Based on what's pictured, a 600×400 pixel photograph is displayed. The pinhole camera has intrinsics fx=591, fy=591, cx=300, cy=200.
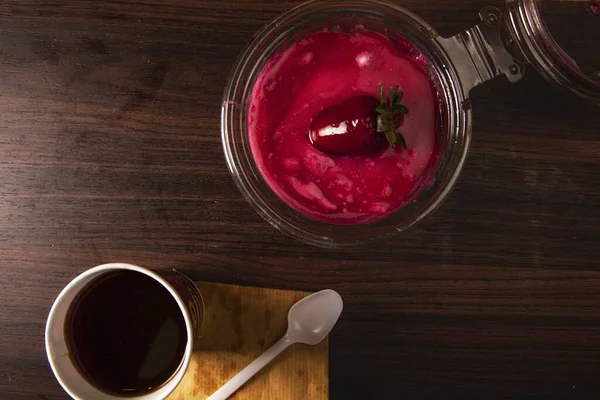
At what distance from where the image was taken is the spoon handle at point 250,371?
2.86 feet

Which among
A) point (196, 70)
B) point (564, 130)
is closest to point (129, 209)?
point (196, 70)

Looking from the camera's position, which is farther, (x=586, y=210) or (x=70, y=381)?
(x=586, y=210)

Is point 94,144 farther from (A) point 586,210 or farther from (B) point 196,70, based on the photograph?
(A) point 586,210

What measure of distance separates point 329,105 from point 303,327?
1.08 feet

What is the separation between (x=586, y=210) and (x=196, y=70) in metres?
0.65

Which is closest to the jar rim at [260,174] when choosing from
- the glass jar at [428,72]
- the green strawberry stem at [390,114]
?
the glass jar at [428,72]

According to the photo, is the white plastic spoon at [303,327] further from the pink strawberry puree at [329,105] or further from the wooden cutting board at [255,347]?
the pink strawberry puree at [329,105]

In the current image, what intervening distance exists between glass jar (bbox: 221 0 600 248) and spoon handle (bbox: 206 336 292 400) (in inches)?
6.6

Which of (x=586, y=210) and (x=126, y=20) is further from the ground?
(x=126, y=20)

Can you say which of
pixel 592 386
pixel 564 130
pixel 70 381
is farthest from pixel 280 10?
pixel 592 386

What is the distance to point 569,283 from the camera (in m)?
0.93

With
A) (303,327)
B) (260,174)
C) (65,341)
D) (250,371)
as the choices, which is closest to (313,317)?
(303,327)

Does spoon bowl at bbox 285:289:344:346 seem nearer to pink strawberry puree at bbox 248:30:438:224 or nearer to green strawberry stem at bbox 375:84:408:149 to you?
pink strawberry puree at bbox 248:30:438:224

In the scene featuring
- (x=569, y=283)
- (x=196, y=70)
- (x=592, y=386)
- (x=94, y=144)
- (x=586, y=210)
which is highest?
(x=196, y=70)
